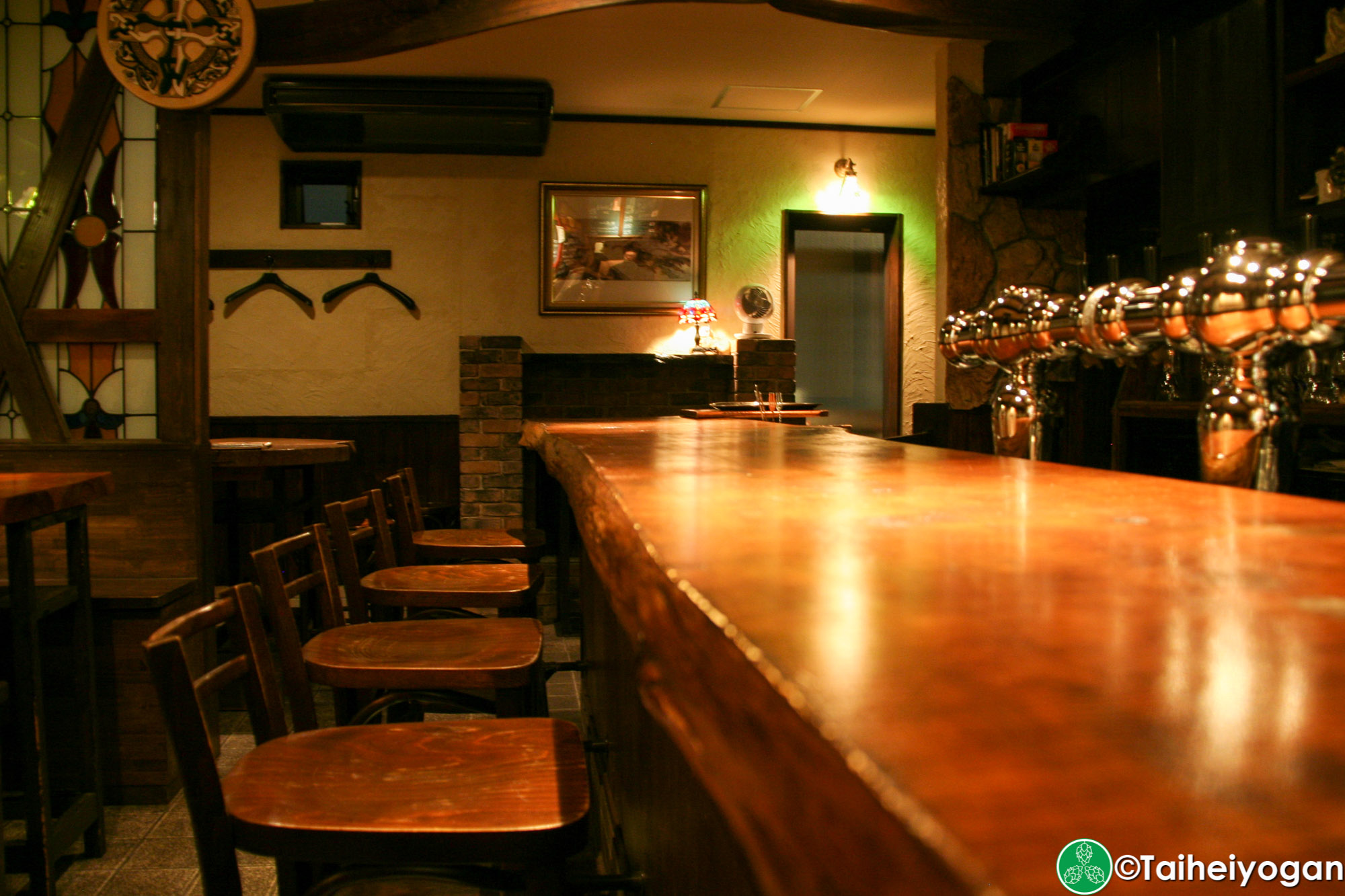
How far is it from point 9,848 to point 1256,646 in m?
2.49

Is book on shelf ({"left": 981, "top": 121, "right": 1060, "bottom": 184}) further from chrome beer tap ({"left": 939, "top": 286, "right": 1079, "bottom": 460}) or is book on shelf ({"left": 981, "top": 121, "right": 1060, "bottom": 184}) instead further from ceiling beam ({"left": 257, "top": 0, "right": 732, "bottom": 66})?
chrome beer tap ({"left": 939, "top": 286, "right": 1079, "bottom": 460})

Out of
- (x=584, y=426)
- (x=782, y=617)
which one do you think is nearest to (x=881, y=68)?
(x=584, y=426)

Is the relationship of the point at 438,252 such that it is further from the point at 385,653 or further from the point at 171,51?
the point at 385,653

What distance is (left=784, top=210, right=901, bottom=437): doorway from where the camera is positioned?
7.32 meters

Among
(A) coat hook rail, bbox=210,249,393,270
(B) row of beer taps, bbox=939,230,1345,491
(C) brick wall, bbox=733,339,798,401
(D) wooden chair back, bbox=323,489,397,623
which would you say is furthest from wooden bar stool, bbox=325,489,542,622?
(A) coat hook rail, bbox=210,249,393,270

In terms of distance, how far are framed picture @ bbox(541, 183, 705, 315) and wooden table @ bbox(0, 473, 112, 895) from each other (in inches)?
185

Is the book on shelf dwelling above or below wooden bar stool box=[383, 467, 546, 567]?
above

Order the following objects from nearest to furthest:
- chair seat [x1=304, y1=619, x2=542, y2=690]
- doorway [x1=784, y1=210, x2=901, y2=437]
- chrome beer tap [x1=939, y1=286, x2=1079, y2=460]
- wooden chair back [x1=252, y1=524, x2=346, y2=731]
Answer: chrome beer tap [x1=939, y1=286, x2=1079, y2=460], wooden chair back [x1=252, y1=524, x2=346, y2=731], chair seat [x1=304, y1=619, x2=542, y2=690], doorway [x1=784, y1=210, x2=901, y2=437]

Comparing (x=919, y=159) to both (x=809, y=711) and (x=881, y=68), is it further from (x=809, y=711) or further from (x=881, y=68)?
(x=809, y=711)

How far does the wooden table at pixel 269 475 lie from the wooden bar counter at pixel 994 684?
3.15m

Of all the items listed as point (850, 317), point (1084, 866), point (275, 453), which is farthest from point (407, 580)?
point (850, 317)

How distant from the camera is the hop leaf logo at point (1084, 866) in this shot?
0.20 m

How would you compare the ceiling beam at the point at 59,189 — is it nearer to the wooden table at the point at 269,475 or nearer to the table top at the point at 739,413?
the wooden table at the point at 269,475

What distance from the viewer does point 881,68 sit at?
597 centimetres
